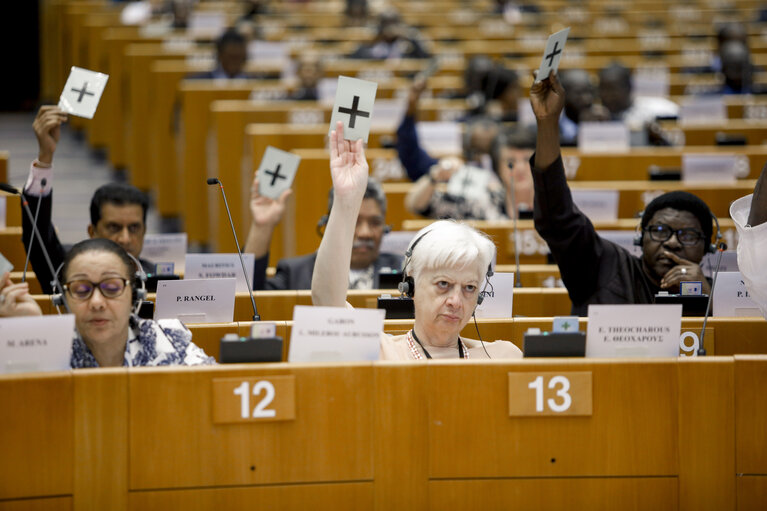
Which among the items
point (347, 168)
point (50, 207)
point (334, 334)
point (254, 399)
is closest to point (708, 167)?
point (347, 168)

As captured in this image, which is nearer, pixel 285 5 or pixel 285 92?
pixel 285 92

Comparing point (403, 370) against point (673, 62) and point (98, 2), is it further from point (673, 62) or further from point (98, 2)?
point (98, 2)

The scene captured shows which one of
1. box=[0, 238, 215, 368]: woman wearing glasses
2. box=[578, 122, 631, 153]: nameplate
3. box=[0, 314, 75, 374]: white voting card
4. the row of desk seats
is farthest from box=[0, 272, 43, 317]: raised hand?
box=[578, 122, 631, 153]: nameplate

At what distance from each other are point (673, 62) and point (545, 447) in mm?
6856

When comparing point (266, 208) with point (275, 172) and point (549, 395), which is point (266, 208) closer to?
point (275, 172)

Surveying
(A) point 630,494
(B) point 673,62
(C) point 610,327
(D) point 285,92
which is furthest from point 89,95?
(B) point 673,62

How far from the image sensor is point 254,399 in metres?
2.21

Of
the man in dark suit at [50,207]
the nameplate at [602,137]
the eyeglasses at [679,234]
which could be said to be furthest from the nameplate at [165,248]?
the nameplate at [602,137]

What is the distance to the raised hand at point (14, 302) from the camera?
8.28 ft

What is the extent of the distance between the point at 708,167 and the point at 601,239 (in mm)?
2529

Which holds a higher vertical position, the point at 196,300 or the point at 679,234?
the point at 679,234

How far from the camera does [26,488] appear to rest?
2107 millimetres

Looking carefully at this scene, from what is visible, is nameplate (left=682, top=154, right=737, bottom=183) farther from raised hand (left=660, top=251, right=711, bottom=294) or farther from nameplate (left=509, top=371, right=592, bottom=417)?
nameplate (left=509, top=371, right=592, bottom=417)

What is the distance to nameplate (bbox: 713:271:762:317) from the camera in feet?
10.4
